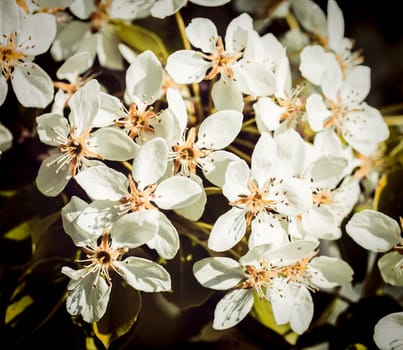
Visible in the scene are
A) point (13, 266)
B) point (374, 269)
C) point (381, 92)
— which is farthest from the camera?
point (381, 92)

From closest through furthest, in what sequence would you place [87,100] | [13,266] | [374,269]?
[87,100] → [13,266] → [374,269]

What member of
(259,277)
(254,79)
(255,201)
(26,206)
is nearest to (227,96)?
(254,79)

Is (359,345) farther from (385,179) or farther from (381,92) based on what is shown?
(381,92)

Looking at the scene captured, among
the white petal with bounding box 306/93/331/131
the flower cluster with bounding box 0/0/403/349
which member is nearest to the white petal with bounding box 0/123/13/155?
the flower cluster with bounding box 0/0/403/349

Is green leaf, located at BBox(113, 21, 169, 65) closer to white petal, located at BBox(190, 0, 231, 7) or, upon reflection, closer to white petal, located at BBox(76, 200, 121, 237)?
white petal, located at BBox(190, 0, 231, 7)

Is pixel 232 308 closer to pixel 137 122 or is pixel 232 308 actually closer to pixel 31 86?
pixel 137 122

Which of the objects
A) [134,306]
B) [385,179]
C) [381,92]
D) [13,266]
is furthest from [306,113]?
[381,92]
